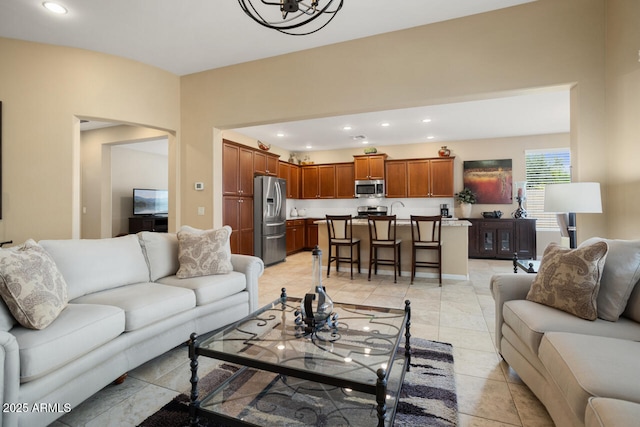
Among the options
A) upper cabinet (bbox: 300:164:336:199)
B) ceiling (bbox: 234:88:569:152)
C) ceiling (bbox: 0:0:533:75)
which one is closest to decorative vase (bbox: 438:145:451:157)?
ceiling (bbox: 234:88:569:152)

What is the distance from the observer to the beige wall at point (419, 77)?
271cm

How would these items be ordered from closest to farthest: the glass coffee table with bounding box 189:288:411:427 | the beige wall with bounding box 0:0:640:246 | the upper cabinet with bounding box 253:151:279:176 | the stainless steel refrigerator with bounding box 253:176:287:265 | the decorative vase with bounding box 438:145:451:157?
the glass coffee table with bounding box 189:288:411:427
the beige wall with bounding box 0:0:640:246
the stainless steel refrigerator with bounding box 253:176:287:265
the upper cabinet with bounding box 253:151:279:176
the decorative vase with bounding box 438:145:451:157

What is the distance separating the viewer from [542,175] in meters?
6.60

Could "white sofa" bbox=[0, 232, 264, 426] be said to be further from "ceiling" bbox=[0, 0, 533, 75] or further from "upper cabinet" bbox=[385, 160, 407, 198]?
"upper cabinet" bbox=[385, 160, 407, 198]

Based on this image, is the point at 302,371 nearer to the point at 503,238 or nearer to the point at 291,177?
the point at 503,238

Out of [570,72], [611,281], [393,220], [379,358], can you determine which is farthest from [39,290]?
[570,72]

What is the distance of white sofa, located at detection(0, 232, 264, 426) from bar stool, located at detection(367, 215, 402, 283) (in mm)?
2173

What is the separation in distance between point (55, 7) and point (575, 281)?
4.70m

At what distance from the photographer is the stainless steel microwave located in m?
7.38

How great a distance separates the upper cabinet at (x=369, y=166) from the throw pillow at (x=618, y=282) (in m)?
5.64

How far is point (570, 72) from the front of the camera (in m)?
2.74

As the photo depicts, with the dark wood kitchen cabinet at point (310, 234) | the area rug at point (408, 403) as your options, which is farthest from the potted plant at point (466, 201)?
the area rug at point (408, 403)

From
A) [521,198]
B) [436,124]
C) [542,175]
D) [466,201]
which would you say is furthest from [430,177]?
[542,175]

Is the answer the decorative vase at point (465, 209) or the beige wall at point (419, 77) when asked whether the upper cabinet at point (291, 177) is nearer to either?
the beige wall at point (419, 77)
